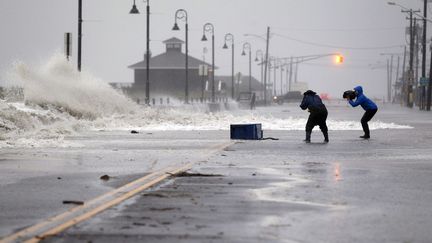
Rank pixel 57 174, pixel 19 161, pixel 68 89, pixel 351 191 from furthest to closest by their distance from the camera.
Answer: pixel 68 89 < pixel 19 161 < pixel 57 174 < pixel 351 191

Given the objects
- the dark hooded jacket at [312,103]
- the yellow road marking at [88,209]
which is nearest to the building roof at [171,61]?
the dark hooded jacket at [312,103]

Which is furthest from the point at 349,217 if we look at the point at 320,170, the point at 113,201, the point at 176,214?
the point at 320,170

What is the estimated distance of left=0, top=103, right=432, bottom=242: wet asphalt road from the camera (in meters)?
9.11

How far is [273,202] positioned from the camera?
38.1 feet

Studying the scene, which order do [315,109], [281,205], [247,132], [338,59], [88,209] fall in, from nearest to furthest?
[88,209] → [281,205] → [315,109] → [247,132] → [338,59]

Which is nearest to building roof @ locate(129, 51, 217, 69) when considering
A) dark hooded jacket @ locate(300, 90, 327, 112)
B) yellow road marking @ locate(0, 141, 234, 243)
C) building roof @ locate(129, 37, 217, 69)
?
building roof @ locate(129, 37, 217, 69)

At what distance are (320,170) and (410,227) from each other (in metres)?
7.03

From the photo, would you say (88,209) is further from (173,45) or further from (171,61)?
(173,45)

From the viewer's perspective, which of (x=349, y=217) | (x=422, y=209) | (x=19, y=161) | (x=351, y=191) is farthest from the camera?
(x=19, y=161)

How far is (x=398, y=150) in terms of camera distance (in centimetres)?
2309

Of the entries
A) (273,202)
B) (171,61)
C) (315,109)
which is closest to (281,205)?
(273,202)

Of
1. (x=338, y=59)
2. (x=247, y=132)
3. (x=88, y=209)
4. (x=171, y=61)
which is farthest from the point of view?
(x=171, y=61)

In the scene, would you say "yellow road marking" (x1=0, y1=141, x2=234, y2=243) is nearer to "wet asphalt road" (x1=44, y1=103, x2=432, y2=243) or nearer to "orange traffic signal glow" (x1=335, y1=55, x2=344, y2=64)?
"wet asphalt road" (x1=44, y1=103, x2=432, y2=243)

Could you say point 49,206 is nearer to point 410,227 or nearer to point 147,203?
point 147,203
